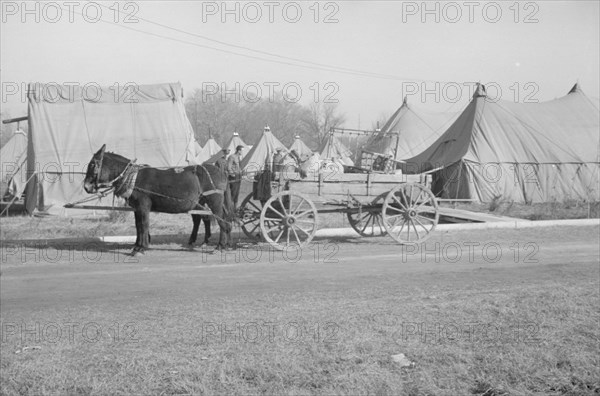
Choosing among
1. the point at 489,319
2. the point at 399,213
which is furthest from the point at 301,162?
the point at 489,319

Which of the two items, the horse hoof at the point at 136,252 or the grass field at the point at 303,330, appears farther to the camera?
the horse hoof at the point at 136,252

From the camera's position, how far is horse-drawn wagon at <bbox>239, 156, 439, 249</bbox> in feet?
37.5

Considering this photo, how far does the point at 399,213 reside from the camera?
12.7 meters

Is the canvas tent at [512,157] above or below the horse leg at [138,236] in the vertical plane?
above

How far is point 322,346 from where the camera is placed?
4.79 metres

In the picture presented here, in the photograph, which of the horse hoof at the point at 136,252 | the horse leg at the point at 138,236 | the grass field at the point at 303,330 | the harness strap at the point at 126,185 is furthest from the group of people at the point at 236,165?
the grass field at the point at 303,330

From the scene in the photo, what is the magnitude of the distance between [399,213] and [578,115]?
809 inches

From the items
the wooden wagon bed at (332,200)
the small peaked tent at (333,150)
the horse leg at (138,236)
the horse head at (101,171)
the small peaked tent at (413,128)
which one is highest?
the small peaked tent at (413,128)

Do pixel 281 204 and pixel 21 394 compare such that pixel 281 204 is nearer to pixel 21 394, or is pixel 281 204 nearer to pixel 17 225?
pixel 21 394

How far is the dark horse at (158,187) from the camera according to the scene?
1081 centimetres

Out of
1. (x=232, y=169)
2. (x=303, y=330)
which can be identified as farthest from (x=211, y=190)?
(x=303, y=330)

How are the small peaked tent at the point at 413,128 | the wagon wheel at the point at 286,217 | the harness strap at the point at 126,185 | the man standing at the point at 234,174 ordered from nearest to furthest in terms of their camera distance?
1. the harness strap at the point at 126,185
2. the wagon wheel at the point at 286,217
3. the man standing at the point at 234,174
4. the small peaked tent at the point at 413,128

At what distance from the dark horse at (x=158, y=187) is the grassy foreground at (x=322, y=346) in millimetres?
4121

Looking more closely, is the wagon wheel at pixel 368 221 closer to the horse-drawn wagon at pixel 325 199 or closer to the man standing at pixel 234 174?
the horse-drawn wagon at pixel 325 199
